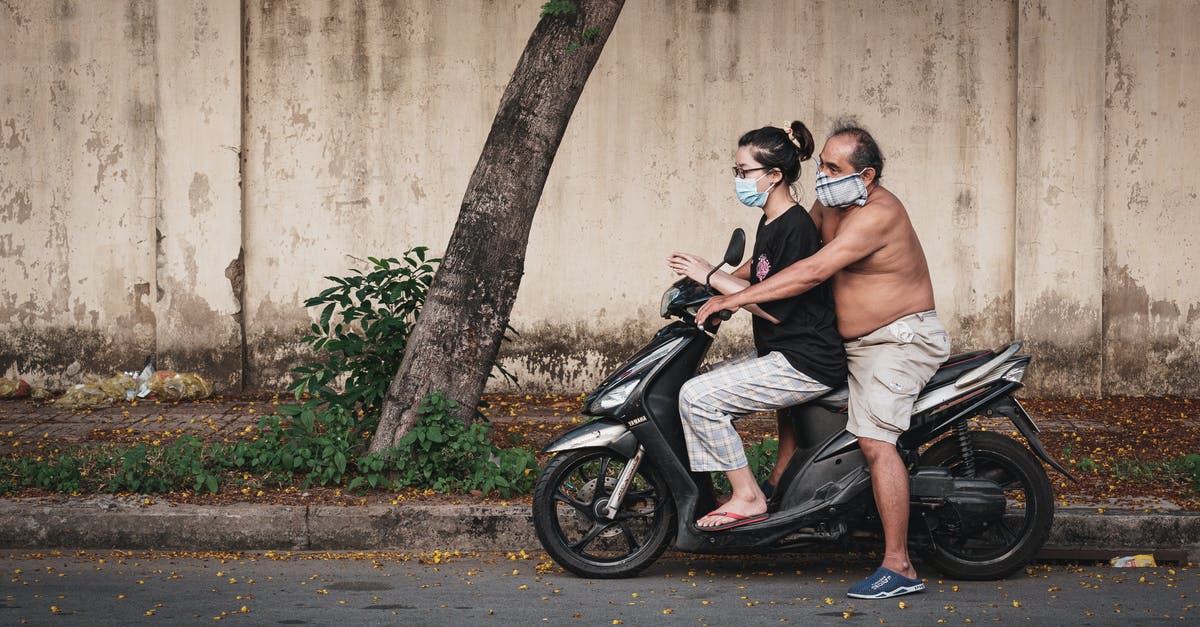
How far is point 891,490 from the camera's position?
4.72m

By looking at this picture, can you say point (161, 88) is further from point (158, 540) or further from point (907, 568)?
point (907, 568)

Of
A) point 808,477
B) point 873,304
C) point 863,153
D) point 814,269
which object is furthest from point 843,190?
point 808,477

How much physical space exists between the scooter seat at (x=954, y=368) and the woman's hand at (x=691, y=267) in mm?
949

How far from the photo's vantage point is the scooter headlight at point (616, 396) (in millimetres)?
4914

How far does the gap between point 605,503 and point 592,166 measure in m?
4.57

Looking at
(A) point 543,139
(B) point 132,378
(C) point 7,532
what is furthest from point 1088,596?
(B) point 132,378

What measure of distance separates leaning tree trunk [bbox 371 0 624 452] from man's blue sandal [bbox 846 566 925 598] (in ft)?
7.54

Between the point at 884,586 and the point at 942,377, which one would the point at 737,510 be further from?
the point at 942,377

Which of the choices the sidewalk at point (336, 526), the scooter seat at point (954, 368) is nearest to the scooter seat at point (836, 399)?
the scooter seat at point (954, 368)

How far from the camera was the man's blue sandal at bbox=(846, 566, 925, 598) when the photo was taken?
473cm

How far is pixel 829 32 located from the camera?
30.2 feet

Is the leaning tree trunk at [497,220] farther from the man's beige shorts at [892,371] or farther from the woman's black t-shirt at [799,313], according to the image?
the man's beige shorts at [892,371]

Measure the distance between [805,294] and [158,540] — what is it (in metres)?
3.04

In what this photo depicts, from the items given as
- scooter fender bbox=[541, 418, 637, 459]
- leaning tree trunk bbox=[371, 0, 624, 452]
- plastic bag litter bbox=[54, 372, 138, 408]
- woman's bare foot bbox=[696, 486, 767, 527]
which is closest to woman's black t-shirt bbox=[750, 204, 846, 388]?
woman's bare foot bbox=[696, 486, 767, 527]
